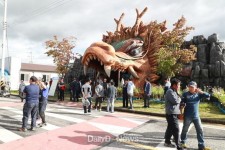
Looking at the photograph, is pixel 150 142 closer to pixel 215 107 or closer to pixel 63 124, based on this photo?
pixel 63 124

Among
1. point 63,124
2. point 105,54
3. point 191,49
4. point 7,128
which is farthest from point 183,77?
point 7,128

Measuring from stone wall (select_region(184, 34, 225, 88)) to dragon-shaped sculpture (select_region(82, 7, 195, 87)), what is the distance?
2.86 metres

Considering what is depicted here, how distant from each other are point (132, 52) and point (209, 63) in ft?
19.9

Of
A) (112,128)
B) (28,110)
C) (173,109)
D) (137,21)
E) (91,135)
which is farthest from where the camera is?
(137,21)

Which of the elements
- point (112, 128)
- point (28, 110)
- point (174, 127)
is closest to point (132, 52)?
point (112, 128)

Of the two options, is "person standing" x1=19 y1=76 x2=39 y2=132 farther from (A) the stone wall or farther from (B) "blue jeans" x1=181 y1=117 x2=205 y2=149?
(A) the stone wall

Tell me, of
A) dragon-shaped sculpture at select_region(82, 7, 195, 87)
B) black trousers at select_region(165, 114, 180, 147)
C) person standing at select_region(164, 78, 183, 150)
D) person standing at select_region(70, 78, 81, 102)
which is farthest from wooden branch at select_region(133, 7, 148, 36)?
black trousers at select_region(165, 114, 180, 147)

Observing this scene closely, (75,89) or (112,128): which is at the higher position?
(75,89)

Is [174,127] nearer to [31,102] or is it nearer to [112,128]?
[112,128]

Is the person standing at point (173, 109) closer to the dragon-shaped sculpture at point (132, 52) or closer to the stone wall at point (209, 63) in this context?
the dragon-shaped sculpture at point (132, 52)

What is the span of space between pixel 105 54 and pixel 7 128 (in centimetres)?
1078

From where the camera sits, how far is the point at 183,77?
866 inches

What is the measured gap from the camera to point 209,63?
21219 mm

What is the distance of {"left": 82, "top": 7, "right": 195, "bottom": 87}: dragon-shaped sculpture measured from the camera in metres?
19.3
